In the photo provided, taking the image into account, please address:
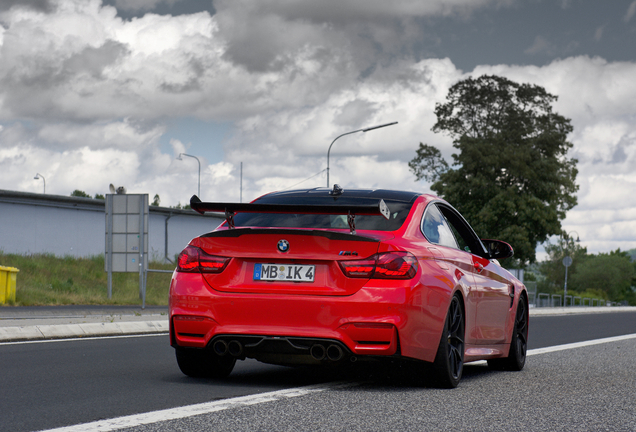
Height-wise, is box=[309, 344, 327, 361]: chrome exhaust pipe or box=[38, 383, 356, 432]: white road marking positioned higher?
box=[309, 344, 327, 361]: chrome exhaust pipe

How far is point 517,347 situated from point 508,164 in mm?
45826

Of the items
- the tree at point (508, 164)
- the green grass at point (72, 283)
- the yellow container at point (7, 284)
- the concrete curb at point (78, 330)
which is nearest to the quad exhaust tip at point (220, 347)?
the concrete curb at point (78, 330)

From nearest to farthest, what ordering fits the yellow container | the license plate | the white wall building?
the license plate
the yellow container
the white wall building

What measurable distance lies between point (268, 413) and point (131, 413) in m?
0.82

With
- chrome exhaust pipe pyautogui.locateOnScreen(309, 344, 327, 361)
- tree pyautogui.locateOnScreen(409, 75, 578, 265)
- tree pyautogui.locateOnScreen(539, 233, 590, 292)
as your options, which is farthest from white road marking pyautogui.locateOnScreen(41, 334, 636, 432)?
tree pyautogui.locateOnScreen(539, 233, 590, 292)

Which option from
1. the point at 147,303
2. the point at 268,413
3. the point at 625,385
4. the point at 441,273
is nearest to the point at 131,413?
the point at 268,413

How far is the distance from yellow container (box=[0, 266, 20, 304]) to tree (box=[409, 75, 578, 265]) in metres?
33.9

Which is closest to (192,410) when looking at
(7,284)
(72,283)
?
(7,284)

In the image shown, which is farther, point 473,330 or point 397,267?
point 473,330

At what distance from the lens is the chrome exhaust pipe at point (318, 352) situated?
6.17 meters

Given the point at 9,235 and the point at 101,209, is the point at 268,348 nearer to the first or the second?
the point at 9,235

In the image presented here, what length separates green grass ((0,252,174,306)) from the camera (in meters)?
25.1

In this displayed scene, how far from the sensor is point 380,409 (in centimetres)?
552

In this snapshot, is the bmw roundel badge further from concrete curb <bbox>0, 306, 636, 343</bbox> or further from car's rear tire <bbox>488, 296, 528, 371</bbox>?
concrete curb <bbox>0, 306, 636, 343</bbox>
